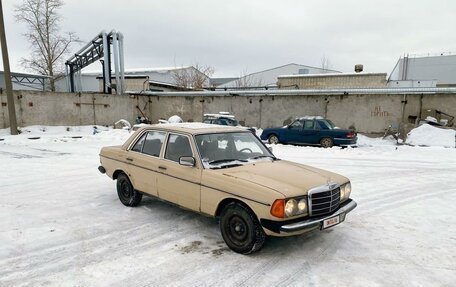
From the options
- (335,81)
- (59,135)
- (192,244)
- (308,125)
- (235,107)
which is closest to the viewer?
(192,244)

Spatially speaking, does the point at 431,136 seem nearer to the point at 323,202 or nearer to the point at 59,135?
the point at 323,202

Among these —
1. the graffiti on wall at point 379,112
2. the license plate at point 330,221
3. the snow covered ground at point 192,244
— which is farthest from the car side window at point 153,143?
the graffiti on wall at point 379,112

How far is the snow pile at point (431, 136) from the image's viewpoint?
1379cm

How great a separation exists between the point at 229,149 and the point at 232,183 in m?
0.99

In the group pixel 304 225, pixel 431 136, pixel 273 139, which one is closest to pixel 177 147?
pixel 304 225

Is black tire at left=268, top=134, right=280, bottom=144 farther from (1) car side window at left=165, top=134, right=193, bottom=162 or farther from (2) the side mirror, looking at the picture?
(2) the side mirror

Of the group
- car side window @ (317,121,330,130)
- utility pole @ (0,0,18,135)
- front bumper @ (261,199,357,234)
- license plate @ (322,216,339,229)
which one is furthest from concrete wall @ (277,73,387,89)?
front bumper @ (261,199,357,234)

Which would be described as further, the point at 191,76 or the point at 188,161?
the point at 191,76

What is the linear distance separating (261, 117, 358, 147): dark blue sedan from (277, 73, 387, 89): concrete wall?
11974mm

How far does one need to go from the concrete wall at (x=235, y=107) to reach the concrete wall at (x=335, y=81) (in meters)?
6.77

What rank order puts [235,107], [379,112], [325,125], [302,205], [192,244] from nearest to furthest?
[302,205] → [192,244] → [325,125] → [379,112] → [235,107]

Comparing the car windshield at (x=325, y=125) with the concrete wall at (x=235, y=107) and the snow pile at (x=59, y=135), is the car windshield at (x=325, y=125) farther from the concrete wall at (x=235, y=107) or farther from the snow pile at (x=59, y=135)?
the snow pile at (x=59, y=135)

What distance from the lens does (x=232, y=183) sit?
3867mm

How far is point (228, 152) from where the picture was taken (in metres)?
4.71
